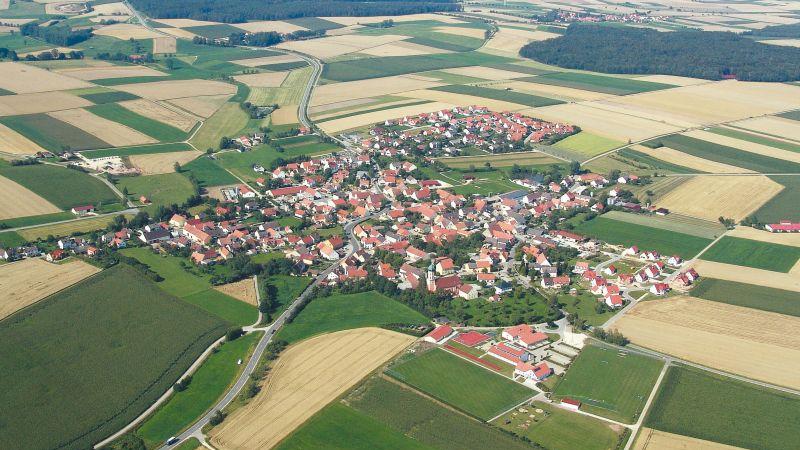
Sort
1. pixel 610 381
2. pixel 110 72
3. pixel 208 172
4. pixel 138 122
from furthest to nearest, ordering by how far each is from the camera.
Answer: pixel 110 72 → pixel 138 122 → pixel 208 172 → pixel 610 381

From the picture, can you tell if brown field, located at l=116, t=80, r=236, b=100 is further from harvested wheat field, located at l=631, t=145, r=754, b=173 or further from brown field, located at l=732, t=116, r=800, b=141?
brown field, located at l=732, t=116, r=800, b=141

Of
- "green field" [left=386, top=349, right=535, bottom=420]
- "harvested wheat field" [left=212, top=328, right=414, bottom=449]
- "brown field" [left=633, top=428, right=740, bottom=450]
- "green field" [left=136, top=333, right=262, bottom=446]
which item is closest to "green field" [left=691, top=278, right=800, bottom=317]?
"brown field" [left=633, top=428, right=740, bottom=450]

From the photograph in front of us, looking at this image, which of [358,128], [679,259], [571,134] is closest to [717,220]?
[679,259]

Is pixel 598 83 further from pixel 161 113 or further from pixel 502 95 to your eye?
pixel 161 113

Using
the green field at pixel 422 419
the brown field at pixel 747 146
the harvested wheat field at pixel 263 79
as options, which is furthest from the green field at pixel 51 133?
the brown field at pixel 747 146

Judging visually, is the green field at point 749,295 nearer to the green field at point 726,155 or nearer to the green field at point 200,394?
the green field at point 200,394

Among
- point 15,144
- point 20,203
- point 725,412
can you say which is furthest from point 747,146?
point 15,144
